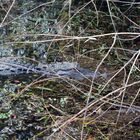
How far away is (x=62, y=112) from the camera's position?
306 centimetres

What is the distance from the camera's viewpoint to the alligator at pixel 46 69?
3.66 m

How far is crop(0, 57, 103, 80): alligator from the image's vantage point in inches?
144

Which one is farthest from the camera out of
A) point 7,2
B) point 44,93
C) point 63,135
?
point 7,2

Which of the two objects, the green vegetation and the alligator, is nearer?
the green vegetation

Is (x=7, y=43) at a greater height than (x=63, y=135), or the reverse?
(x=7, y=43)

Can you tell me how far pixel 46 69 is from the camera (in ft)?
12.2

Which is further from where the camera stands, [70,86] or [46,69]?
[46,69]

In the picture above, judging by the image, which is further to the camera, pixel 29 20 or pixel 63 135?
pixel 29 20

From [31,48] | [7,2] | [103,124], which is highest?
[7,2]

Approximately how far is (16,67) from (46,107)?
0.76 m

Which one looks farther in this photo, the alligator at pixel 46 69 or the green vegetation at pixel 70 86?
the alligator at pixel 46 69

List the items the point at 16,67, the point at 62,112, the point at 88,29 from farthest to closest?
the point at 88,29, the point at 16,67, the point at 62,112

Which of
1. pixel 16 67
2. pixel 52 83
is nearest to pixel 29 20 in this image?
pixel 16 67

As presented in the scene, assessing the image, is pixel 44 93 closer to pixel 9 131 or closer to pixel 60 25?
pixel 9 131
